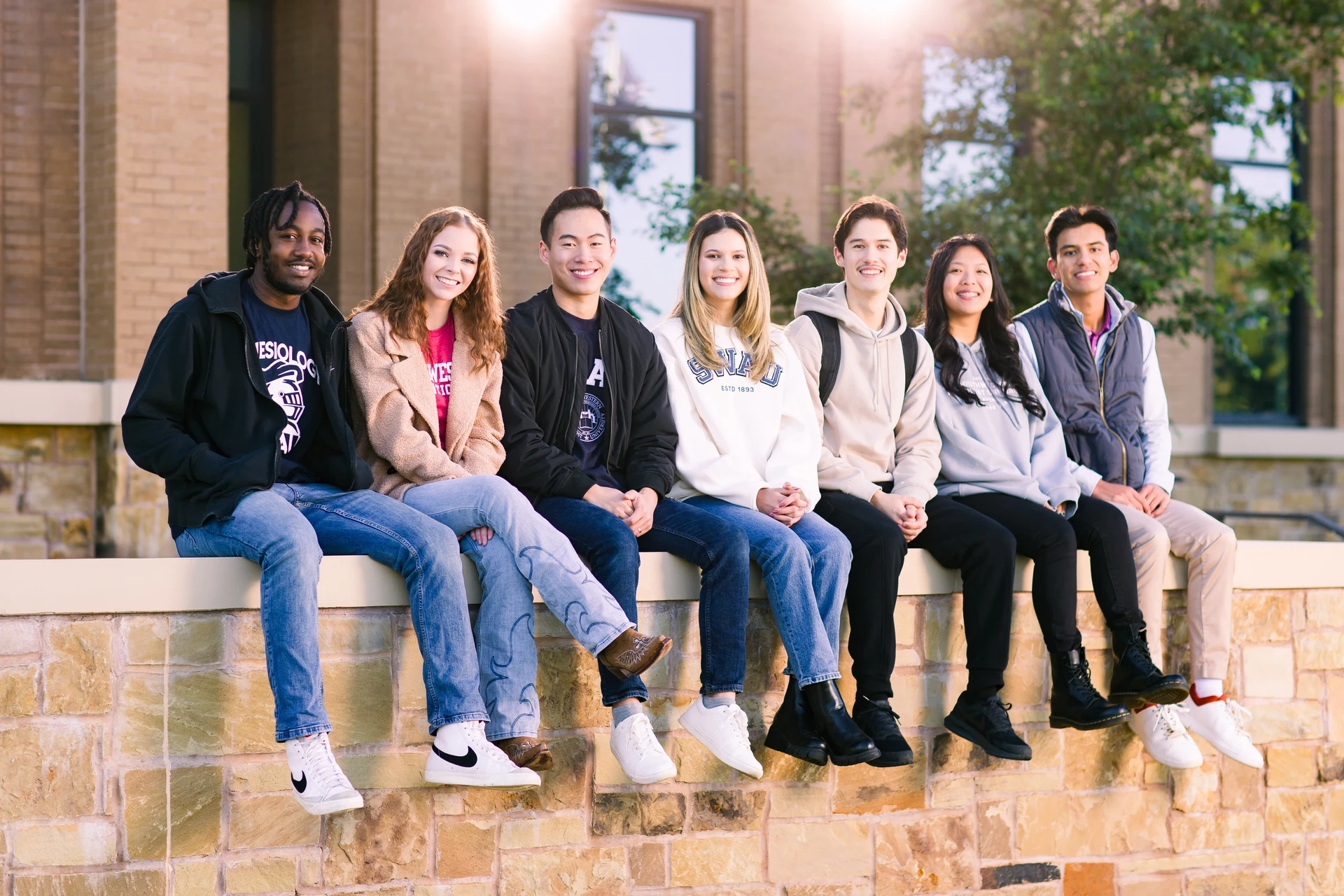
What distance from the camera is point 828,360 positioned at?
17.0 feet

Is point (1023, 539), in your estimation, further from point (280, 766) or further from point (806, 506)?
point (280, 766)

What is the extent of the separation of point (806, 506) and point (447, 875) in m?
1.69

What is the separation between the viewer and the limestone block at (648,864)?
15.1 feet

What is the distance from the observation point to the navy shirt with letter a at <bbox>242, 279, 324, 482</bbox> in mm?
4273

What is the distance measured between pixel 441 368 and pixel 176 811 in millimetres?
1575

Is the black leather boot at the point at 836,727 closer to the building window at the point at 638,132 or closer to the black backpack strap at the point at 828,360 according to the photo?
the black backpack strap at the point at 828,360

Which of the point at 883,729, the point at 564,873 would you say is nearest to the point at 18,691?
the point at 564,873

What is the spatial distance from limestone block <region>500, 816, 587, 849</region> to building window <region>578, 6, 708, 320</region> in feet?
21.3

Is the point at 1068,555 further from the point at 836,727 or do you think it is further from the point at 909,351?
the point at 836,727

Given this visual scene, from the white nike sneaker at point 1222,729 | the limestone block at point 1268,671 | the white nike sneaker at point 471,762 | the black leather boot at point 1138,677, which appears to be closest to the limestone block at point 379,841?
the white nike sneaker at point 471,762

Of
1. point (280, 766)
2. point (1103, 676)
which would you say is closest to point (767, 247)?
point (1103, 676)

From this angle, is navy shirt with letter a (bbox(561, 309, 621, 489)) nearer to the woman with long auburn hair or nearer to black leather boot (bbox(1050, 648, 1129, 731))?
the woman with long auburn hair

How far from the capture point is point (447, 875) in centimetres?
434

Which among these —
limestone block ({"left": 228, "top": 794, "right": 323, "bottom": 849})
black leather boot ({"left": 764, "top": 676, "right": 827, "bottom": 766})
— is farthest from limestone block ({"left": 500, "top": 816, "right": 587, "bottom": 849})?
black leather boot ({"left": 764, "top": 676, "right": 827, "bottom": 766})
